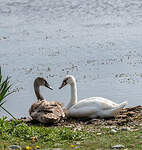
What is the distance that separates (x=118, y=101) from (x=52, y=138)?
19.4 ft

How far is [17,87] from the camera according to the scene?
56.3ft

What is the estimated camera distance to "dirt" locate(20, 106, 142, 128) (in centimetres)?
1084

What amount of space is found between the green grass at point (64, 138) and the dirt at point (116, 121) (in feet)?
3.68

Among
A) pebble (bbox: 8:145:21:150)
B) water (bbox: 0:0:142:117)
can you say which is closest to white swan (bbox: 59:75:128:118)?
water (bbox: 0:0:142:117)

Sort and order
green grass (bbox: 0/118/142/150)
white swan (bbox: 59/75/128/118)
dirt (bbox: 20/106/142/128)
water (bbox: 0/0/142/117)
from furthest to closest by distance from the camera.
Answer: water (bbox: 0/0/142/117) → white swan (bbox: 59/75/128/118) → dirt (bbox: 20/106/142/128) → green grass (bbox: 0/118/142/150)

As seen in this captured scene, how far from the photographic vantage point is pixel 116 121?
11242 millimetres

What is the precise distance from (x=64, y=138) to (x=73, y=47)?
15848 mm

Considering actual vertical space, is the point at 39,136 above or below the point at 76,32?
below

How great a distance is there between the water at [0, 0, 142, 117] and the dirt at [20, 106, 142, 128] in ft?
6.93

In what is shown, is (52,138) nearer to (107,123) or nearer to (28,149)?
(28,149)

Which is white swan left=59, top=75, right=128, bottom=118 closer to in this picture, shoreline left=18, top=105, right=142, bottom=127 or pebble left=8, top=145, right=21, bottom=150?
shoreline left=18, top=105, right=142, bottom=127

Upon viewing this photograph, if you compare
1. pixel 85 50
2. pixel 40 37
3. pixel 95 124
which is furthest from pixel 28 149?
pixel 40 37

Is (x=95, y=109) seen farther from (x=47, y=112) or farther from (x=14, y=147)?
(x=14, y=147)

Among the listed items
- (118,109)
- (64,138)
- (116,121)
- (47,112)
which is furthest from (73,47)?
(64,138)
